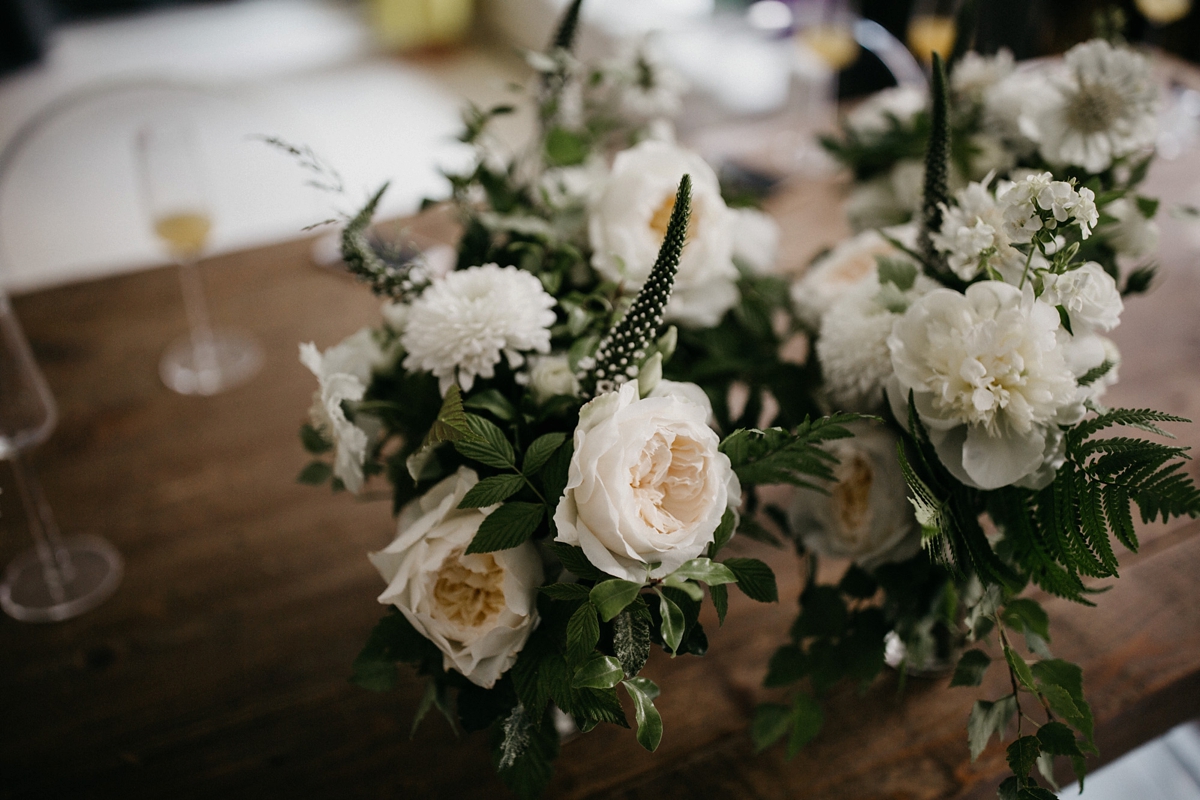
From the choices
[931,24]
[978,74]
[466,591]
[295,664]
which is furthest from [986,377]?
[931,24]

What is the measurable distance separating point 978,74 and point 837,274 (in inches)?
10.8

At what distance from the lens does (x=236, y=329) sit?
1.19 m

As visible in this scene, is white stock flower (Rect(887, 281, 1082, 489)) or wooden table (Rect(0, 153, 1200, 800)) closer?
white stock flower (Rect(887, 281, 1082, 489))

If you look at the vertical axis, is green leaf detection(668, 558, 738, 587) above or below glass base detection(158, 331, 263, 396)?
above

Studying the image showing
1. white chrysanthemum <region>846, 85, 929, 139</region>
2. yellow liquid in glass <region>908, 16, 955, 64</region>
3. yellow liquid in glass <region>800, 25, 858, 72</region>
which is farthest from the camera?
yellow liquid in glass <region>800, 25, 858, 72</region>

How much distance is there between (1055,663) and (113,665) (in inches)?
30.4

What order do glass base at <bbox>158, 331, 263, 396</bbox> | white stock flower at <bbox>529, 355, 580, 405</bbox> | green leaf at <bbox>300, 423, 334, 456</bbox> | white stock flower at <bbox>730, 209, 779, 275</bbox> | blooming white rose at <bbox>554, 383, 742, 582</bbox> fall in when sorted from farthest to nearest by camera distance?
glass base at <bbox>158, 331, 263, 396</bbox> < white stock flower at <bbox>730, 209, 779, 275</bbox> < green leaf at <bbox>300, 423, 334, 456</bbox> < white stock flower at <bbox>529, 355, 580, 405</bbox> < blooming white rose at <bbox>554, 383, 742, 582</bbox>

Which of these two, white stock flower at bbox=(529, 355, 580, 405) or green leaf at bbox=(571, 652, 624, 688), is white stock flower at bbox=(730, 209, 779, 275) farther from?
green leaf at bbox=(571, 652, 624, 688)

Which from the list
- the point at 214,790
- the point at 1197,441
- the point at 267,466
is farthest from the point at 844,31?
the point at 214,790

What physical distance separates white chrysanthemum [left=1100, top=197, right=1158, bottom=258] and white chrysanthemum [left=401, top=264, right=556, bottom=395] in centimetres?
49

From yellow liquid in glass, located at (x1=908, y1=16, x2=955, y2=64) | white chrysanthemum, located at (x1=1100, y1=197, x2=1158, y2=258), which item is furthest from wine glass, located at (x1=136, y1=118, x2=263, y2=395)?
yellow liquid in glass, located at (x1=908, y1=16, x2=955, y2=64)

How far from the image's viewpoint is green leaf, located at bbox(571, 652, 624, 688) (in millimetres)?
510

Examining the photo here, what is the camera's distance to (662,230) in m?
0.70

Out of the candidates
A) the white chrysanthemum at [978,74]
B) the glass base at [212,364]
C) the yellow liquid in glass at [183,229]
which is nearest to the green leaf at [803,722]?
the white chrysanthemum at [978,74]
